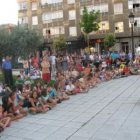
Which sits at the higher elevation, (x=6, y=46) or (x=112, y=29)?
(x=112, y=29)

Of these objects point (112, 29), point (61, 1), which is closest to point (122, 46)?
point (112, 29)

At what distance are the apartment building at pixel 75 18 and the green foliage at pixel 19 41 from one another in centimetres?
919

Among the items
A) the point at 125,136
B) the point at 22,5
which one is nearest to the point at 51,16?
the point at 22,5

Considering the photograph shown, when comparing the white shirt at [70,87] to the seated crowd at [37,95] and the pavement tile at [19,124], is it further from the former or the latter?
the pavement tile at [19,124]

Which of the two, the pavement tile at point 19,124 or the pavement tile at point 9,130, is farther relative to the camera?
the pavement tile at point 19,124

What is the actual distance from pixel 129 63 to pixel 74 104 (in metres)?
10.8

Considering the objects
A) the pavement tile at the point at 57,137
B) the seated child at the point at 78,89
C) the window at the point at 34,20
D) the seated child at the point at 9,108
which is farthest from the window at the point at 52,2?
the pavement tile at the point at 57,137

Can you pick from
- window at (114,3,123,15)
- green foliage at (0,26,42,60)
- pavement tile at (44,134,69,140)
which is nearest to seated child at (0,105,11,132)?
pavement tile at (44,134,69,140)

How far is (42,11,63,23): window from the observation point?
4490cm

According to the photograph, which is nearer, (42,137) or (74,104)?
(42,137)

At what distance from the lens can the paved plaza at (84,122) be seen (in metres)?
5.28

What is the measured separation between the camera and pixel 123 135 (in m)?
5.13

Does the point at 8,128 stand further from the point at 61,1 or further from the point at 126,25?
the point at 61,1

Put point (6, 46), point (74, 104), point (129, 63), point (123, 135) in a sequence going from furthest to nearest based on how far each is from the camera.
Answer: point (6, 46) < point (129, 63) < point (74, 104) < point (123, 135)
